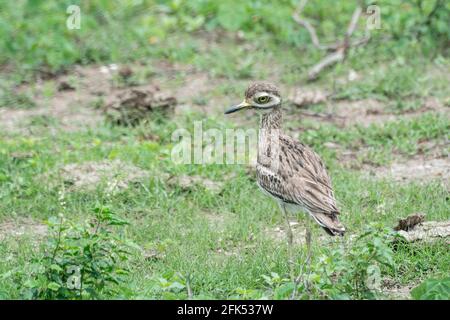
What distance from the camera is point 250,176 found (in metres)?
9.09

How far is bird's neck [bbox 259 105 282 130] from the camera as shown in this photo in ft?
25.6

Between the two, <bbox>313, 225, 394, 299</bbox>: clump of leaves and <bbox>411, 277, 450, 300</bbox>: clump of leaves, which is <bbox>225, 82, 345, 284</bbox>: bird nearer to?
<bbox>313, 225, 394, 299</bbox>: clump of leaves

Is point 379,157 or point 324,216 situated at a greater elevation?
point 379,157

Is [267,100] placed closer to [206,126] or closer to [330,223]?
[330,223]

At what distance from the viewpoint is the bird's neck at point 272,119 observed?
25.6 feet

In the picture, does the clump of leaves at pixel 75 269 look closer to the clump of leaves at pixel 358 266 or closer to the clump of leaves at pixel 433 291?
the clump of leaves at pixel 358 266

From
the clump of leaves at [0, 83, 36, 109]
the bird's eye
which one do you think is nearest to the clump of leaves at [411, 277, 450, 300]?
the bird's eye

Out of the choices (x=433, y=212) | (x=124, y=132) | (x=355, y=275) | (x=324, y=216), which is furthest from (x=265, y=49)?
(x=355, y=275)

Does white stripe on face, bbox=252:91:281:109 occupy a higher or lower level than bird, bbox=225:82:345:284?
higher

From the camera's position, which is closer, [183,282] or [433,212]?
[183,282]

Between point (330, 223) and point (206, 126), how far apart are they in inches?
143

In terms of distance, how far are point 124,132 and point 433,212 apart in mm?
3590
